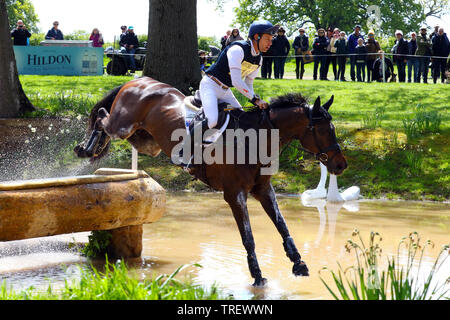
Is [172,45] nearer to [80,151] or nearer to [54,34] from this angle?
[80,151]

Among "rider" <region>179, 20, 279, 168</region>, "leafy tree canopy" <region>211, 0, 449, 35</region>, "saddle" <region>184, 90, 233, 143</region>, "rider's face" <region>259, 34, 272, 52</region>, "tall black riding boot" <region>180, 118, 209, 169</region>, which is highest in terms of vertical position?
"leafy tree canopy" <region>211, 0, 449, 35</region>

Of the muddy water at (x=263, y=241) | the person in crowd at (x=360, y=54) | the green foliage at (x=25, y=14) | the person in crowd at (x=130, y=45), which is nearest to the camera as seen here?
the muddy water at (x=263, y=241)

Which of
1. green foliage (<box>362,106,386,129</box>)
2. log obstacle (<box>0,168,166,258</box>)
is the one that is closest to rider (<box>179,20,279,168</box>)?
log obstacle (<box>0,168,166,258</box>)

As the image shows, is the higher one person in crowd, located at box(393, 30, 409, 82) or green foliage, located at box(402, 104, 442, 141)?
person in crowd, located at box(393, 30, 409, 82)

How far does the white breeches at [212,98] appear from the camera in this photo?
7434 millimetres

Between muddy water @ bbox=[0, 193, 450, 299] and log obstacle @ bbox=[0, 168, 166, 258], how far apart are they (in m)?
0.41

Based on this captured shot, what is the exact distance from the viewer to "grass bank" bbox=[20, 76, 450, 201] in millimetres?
12961

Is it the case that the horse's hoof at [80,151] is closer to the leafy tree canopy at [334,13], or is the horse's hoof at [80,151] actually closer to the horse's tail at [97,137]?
the horse's tail at [97,137]

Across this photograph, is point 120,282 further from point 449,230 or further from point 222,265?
point 449,230

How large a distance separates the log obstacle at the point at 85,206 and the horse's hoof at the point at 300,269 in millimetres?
1709

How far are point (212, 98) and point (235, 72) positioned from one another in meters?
0.42

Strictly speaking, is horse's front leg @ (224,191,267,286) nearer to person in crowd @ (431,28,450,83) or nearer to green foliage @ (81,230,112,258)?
green foliage @ (81,230,112,258)

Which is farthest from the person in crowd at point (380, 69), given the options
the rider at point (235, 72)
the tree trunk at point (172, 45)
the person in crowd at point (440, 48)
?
the rider at point (235, 72)
